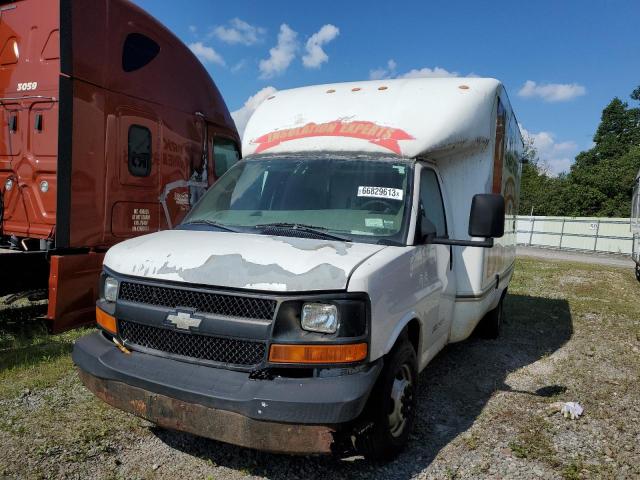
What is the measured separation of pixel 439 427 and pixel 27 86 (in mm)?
5715

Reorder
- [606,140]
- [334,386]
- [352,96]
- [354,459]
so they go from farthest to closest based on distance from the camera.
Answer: [606,140], [352,96], [354,459], [334,386]

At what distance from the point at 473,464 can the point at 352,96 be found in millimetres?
3027

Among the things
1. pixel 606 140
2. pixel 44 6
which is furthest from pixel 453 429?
pixel 606 140

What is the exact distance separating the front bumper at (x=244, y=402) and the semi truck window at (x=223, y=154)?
5.06m

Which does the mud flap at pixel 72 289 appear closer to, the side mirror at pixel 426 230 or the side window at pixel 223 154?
the side window at pixel 223 154

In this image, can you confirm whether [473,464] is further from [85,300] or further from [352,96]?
[85,300]

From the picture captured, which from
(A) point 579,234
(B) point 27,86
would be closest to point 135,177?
(B) point 27,86

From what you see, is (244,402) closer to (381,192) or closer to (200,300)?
(200,300)

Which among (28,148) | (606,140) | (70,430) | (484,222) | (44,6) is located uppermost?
(606,140)

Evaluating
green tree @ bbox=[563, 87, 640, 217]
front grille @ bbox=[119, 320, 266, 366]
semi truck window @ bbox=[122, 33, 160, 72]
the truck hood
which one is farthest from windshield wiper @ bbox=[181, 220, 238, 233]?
green tree @ bbox=[563, 87, 640, 217]

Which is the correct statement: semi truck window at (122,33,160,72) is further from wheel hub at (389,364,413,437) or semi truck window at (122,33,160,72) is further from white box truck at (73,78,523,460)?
wheel hub at (389,364,413,437)

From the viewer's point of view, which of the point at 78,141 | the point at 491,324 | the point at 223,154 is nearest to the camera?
the point at 78,141

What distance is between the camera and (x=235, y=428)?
2561 millimetres

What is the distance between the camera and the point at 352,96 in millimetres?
4387
